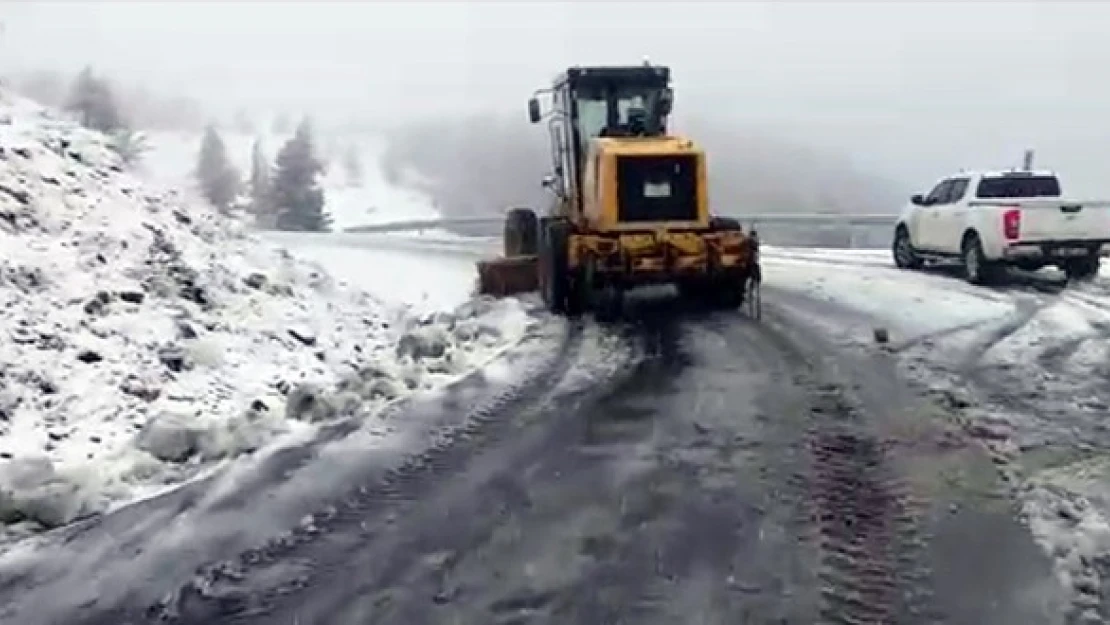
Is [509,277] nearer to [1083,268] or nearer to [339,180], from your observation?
[1083,268]

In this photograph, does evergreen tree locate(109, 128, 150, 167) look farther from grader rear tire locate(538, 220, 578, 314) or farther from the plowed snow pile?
grader rear tire locate(538, 220, 578, 314)

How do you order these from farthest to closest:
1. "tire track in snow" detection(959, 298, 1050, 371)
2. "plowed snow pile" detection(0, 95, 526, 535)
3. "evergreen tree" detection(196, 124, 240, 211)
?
1. "evergreen tree" detection(196, 124, 240, 211)
2. "tire track in snow" detection(959, 298, 1050, 371)
3. "plowed snow pile" detection(0, 95, 526, 535)

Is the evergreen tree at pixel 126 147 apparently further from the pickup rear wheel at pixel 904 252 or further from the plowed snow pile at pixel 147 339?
the pickup rear wheel at pixel 904 252

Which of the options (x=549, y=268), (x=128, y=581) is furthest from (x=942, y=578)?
(x=549, y=268)

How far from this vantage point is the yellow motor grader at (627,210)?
15.7 m

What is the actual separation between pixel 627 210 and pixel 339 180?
104m

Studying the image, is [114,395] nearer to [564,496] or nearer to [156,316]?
[156,316]

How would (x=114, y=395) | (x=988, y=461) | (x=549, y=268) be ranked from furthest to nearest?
(x=549, y=268) → (x=114, y=395) → (x=988, y=461)

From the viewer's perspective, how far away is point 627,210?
1636 cm

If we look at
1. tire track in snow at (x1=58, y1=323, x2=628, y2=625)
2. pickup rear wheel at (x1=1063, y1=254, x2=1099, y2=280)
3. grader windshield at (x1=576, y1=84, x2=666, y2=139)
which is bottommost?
tire track in snow at (x1=58, y1=323, x2=628, y2=625)

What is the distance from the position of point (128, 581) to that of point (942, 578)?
3706mm

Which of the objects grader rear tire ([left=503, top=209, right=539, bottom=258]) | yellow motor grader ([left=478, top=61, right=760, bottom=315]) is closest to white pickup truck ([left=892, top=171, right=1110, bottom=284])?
yellow motor grader ([left=478, top=61, right=760, bottom=315])

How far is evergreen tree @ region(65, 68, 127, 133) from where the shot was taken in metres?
62.9

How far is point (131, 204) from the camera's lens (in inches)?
579
